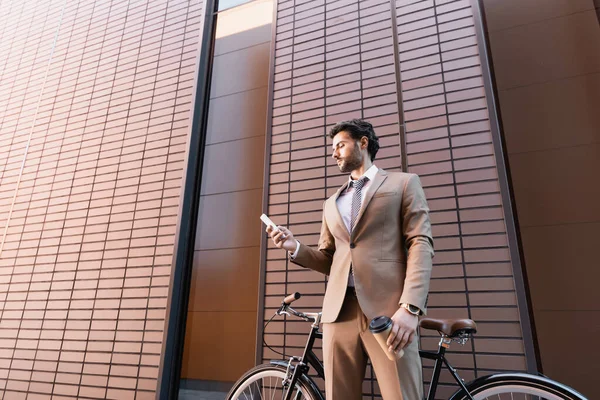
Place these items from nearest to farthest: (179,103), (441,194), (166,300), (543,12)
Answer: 1. (441,194)
2. (543,12)
3. (166,300)
4. (179,103)

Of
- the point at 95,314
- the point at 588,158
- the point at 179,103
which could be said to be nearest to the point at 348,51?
the point at 179,103

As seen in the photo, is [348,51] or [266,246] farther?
[348,51]

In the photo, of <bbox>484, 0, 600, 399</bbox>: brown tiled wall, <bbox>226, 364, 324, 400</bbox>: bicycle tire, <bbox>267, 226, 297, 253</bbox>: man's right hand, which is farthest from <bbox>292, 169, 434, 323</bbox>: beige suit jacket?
<bbox>484, 0, 600, 399</bbox>: brown tiled wall

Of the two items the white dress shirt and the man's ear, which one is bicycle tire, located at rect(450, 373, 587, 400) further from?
the man's ear

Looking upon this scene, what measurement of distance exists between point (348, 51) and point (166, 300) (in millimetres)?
2596

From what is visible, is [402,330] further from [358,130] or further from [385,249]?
[358,130]

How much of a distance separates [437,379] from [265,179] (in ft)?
6.11

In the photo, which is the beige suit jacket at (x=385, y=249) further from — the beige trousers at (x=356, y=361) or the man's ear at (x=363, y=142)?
the man's ear at (x=363, y=142)

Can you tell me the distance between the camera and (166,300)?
8.85ft

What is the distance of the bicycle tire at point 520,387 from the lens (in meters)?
1.29

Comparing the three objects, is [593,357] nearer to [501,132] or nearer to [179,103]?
[501,132]

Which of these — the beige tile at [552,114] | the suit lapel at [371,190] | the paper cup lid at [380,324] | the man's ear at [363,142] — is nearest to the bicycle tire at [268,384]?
the paper cup lid at [380,324]

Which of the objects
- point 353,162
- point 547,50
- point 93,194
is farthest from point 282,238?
point 93,194

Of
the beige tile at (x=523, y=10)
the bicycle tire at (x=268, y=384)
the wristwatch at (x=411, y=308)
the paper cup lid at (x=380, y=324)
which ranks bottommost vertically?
the bicycle tire at (x=268, y=384)
